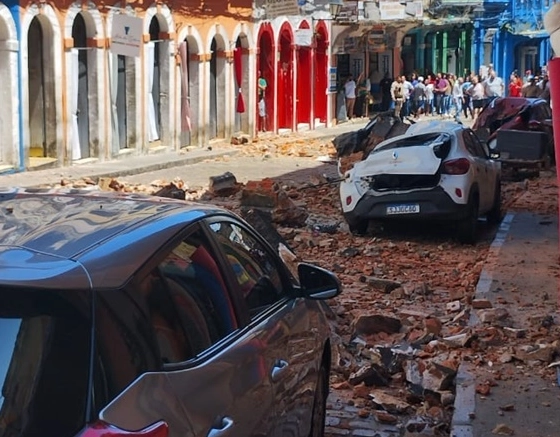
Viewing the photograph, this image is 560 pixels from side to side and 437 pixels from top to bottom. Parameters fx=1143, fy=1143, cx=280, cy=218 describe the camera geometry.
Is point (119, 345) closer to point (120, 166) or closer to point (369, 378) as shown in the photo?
point (369, 378)

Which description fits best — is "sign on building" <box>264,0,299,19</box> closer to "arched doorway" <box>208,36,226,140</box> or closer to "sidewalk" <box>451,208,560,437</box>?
"arched doorway" <box>208,36,226,140</box>

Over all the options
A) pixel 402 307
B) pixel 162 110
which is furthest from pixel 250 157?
pixel 402 307

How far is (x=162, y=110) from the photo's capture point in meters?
29.0

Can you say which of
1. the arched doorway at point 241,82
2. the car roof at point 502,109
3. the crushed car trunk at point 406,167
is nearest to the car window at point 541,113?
the car roof at point 502,109

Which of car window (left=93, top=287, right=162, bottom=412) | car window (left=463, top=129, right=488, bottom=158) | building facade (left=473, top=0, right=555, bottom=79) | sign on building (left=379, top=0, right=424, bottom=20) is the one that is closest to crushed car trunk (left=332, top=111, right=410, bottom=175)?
car window (left=463, top=129, right=488, bottom=158)

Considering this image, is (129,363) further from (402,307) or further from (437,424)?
(402,307)

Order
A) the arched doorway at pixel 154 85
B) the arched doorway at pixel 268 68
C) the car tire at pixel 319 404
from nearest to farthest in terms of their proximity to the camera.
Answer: the car tire at pixel 319 404 → the arched doorway at pixel 154 85 → the arched doorway at pixel 268 68

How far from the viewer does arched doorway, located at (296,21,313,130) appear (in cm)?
3931

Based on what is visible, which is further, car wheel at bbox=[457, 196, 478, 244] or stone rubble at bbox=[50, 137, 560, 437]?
car wheel at bbox=[457, 196, 478, 244]

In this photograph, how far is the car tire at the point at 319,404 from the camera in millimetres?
5516

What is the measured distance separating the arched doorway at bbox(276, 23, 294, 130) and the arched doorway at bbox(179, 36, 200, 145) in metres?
6.99

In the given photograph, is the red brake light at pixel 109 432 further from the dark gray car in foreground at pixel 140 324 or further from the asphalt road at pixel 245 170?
the asphalt road at pixel 245 170

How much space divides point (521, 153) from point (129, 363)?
17.8 metres

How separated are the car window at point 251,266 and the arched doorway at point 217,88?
27131 millimetres
